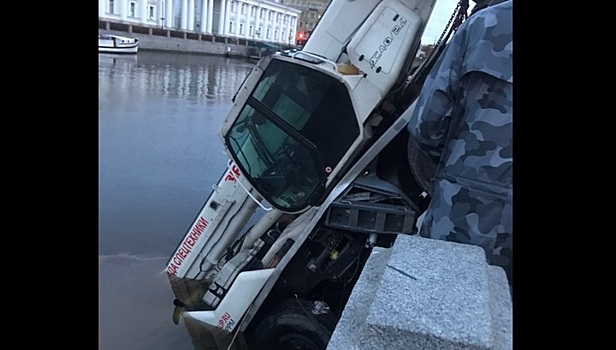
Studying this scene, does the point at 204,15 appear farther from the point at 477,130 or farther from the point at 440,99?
the point at 477,130

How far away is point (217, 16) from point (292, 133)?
4728 centimetres

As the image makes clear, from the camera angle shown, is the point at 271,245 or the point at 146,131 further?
the point at 146,131

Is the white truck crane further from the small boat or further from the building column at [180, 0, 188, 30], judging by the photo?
the building column at [180, 0, 188, 30]

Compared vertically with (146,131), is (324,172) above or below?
above

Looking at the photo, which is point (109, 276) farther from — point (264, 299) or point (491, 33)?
point (491, 33)

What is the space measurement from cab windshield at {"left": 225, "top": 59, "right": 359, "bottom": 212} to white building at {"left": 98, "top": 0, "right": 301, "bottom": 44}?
118 ft

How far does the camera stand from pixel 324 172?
3352 mm

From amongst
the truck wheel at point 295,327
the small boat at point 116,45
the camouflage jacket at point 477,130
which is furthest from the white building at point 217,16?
the camouflage jacket at point 477,130

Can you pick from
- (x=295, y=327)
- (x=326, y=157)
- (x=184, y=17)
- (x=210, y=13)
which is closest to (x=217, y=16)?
(x=210, y=13)

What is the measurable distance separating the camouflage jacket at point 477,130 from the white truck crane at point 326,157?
0.81 metres
